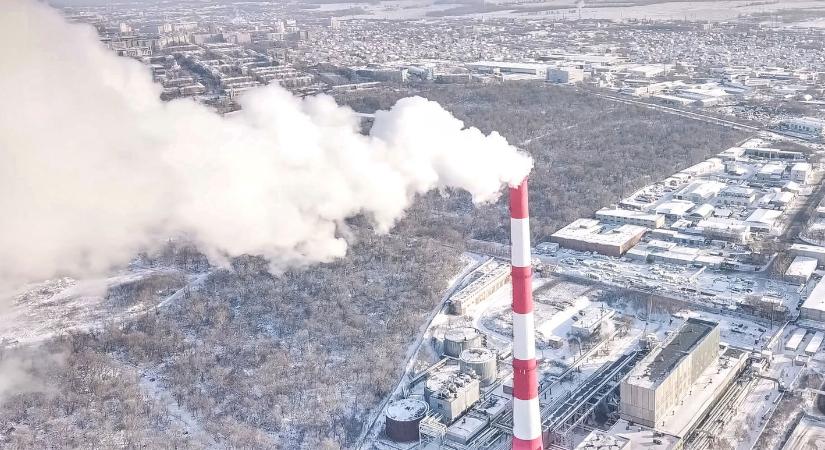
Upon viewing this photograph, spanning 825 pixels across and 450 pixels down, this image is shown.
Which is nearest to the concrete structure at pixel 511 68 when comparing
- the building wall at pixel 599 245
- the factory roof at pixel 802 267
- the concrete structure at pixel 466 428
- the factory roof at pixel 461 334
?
the building wall at pixel 599 245

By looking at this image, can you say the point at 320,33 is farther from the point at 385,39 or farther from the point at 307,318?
the point at 307,318

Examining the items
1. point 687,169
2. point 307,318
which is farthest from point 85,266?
point 687,169

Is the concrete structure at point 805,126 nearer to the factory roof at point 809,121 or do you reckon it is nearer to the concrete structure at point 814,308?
the factory roof at point 809,121

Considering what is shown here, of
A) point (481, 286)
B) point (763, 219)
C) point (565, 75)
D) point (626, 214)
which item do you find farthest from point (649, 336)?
point (565, 75)

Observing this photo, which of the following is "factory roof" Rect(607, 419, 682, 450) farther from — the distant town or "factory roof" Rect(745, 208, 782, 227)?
"factory roof" Rect(745, 208, 782, 227)

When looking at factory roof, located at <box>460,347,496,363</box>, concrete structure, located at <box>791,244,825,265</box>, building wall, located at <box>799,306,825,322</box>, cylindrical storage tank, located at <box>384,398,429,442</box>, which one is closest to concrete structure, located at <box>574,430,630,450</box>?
cylindrical storage tank, located at <box>384,398,429,442</box>
